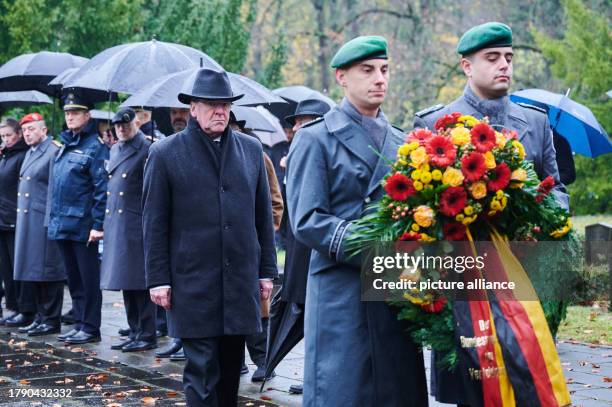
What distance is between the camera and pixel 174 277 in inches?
249

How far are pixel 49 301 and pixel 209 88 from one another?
20.3 ft

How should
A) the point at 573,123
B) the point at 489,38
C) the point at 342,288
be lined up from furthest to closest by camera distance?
1. the point at 573,123
2. the point at 489,38
3. the point at 342,288

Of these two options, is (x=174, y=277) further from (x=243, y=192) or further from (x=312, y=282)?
(x=312, y=282)

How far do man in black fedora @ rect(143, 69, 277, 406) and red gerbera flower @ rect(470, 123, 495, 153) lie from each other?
2.26 meters

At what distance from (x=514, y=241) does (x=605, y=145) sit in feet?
20.2

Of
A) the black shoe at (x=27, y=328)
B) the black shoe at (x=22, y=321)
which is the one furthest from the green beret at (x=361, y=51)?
the black shoe at (x=22, y=321)

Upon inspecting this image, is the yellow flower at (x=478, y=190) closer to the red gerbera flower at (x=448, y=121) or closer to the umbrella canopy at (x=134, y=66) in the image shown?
the red gerbera flower at (x=448, y=121)

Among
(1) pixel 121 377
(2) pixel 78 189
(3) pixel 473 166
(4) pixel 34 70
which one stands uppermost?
(4) pixel 34 70

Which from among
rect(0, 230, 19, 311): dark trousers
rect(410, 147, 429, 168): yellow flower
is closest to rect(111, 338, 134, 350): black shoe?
rect(0, 230, 19, 311): dark trousers

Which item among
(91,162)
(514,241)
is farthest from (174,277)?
(91,162)

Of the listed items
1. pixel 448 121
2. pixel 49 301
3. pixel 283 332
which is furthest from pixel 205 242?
pixel 49 301

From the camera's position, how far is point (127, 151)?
10477 mm

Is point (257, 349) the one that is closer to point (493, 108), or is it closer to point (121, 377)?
point (121, 377)

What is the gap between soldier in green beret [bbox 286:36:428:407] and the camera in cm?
471
